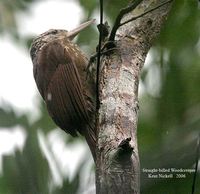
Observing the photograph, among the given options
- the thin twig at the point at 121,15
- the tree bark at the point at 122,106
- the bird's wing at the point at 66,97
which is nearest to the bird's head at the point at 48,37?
the bird's wing at the point at 66,97

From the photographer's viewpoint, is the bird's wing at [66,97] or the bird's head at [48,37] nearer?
the bird's wing at [66,97]

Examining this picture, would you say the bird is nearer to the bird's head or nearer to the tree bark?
the bird's head

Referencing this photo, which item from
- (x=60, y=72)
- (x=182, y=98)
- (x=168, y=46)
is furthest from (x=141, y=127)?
(x=60, y=72)

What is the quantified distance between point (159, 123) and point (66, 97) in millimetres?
907

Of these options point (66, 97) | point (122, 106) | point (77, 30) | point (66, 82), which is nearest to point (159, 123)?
point (122, 106)

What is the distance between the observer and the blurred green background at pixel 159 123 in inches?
121

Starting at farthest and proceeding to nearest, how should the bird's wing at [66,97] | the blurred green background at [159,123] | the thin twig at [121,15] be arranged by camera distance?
the bird's wing at [66,97] → the blurred green background at [159,123] → the thin twig at [121,15]

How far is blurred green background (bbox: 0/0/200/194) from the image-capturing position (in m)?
3.07

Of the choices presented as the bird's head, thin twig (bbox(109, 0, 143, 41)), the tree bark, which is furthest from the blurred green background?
the bird's head

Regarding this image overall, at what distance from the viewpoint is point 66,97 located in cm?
397

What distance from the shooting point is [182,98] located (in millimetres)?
3318

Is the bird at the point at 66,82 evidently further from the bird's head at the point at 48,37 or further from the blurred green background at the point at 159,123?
the blurred green background at the point at 159,123

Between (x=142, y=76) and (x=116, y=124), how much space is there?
3.62ft

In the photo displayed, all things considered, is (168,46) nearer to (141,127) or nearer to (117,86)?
(141,127)
